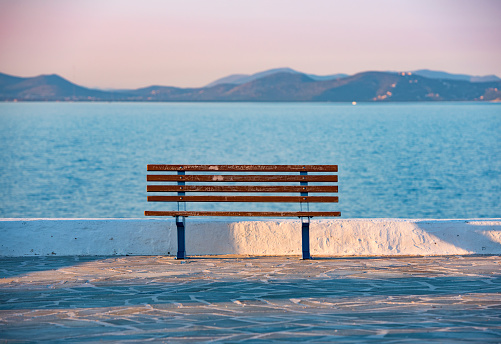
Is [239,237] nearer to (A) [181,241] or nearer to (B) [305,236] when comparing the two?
(A) [181,241]

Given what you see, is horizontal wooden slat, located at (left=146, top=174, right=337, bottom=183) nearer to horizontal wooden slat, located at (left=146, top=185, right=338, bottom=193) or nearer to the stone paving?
horizontal wooden slat, located at (left=146, top=185, right=338, bottom=193)

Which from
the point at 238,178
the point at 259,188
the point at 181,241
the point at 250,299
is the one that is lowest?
the point at 250,299

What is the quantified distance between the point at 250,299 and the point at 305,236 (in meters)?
2.06

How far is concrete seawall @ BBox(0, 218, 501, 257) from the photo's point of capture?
8234 millimetres

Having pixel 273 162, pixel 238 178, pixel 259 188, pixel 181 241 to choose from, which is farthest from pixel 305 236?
pixel 273 162

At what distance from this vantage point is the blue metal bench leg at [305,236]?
7.94m

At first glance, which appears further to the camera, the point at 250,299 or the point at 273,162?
the point at 273,162

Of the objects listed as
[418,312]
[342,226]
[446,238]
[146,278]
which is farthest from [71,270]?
[446,238]

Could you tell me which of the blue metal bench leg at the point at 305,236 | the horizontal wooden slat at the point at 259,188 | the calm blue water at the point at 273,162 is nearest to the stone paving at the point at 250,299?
the blue metal bench leg at the point at 305,236

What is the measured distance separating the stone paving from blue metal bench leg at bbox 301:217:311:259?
0.48ft

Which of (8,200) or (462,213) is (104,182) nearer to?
(8,200)

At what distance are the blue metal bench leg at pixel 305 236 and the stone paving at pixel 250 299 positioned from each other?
0.15 meters

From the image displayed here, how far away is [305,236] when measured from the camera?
7.98 metres

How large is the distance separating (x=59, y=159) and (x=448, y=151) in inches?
1601
